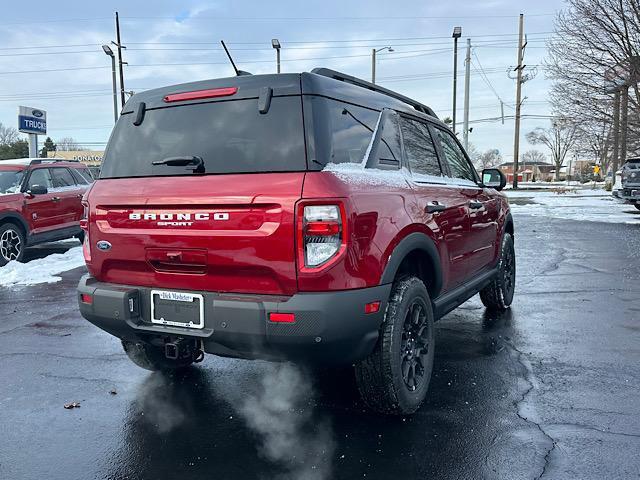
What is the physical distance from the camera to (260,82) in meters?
3.06

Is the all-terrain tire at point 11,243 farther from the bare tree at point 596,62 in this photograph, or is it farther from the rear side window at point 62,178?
the bare tree at point 596,62

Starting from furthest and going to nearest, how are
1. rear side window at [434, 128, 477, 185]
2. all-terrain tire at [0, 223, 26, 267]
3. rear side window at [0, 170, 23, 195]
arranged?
rear side window at [0, 170, 23, 195], all-terrain tire at [0, 223, 26, 267], rear side window at [434, 128, 477, 185]

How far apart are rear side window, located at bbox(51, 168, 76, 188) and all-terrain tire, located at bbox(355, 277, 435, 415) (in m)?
9.00

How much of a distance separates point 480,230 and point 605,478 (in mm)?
2427

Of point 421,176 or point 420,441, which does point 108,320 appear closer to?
point 420,441

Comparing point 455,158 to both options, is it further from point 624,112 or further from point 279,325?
point 624,112

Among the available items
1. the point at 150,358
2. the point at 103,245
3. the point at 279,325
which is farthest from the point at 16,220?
the point at 279,325

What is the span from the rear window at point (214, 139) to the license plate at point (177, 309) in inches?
27.6

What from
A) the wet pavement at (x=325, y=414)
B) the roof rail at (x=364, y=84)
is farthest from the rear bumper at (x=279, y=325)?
the roof rail at (x=364, y=84)

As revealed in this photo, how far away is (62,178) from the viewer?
416 inches

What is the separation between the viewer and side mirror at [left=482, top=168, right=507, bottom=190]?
5.54 meters

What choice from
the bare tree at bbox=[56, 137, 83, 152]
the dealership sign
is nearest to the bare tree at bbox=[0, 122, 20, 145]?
the bare tree at bbox=[56, 137, 83, 152]

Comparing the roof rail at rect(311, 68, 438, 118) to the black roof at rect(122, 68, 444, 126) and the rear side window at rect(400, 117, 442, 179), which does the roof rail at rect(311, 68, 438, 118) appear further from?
the rear side window at rect(400, 117, 442, 179)

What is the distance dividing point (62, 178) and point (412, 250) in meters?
9.26
